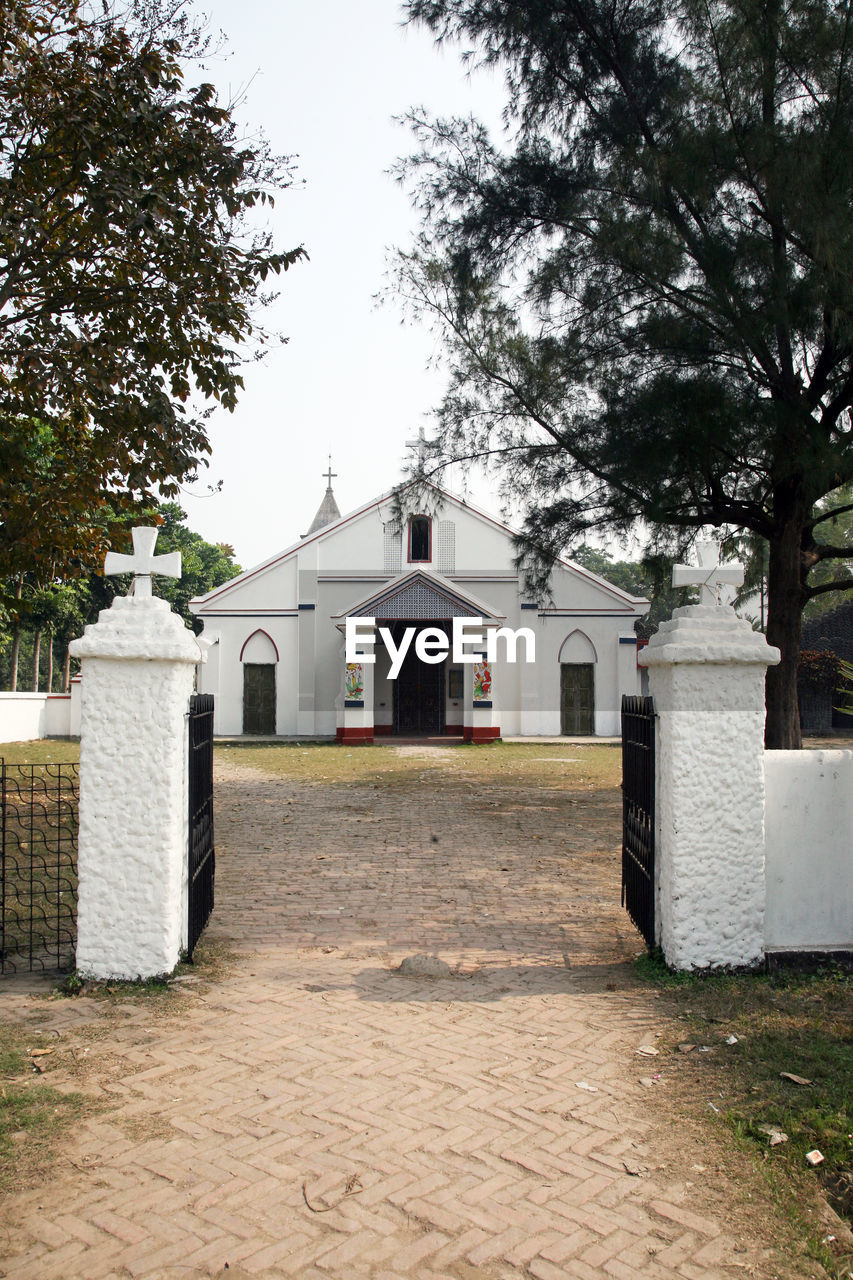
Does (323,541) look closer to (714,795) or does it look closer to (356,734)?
(356,734)

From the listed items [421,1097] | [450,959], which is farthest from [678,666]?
[421,1097]

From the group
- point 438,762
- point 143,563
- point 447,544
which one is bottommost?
point 438,762

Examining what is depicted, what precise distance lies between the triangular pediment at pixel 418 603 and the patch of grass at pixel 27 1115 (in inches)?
884

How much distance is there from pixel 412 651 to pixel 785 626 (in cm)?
1715

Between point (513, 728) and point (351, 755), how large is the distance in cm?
830

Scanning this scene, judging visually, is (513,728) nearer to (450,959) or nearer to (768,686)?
(768,686)

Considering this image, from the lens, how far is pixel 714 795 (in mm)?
5230

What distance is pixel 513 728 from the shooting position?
97.2 feet

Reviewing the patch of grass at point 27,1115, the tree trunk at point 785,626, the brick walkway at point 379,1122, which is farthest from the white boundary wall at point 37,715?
the patch of grass at point 27,1115

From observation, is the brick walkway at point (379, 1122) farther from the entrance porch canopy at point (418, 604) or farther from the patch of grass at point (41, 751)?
the entrance porch canopy at point (418, 604)

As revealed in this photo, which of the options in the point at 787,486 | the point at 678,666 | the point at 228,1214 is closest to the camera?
the point at 228,1214

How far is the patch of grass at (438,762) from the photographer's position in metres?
17.2

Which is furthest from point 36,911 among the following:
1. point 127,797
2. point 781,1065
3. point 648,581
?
point 648,581

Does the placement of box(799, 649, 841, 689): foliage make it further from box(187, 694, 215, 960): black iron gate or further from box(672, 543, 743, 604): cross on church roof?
box(187, 694, 215, 960): black iron gate
